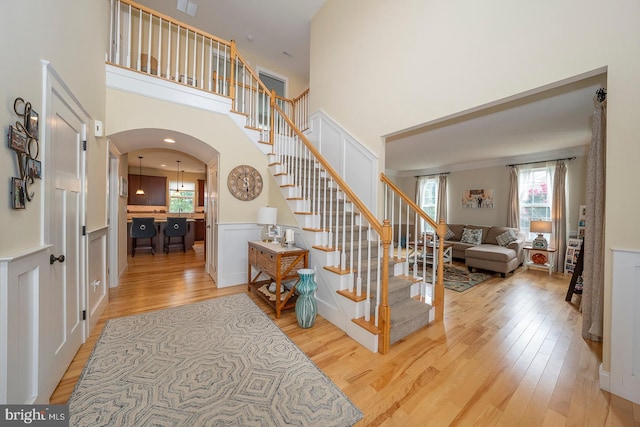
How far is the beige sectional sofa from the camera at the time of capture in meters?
4.74

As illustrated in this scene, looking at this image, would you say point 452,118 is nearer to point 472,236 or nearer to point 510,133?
point 510,133

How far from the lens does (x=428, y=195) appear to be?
8242 millimetres

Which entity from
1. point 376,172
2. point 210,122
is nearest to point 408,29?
point 376,172

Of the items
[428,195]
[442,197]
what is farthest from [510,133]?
[428,195]

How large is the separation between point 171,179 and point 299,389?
388 inches

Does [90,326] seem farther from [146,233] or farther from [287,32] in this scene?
[287,32]

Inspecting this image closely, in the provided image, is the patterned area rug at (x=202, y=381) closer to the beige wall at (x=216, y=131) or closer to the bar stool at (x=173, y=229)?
the beige wall at (x=216, y=131)

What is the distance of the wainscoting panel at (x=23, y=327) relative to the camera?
1.07 meters

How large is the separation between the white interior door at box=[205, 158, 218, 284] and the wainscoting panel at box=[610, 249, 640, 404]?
14.3 feet

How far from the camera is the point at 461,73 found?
2.39m

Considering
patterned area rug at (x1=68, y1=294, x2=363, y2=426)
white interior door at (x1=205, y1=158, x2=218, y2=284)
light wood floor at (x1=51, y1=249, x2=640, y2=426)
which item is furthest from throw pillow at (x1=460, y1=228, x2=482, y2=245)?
white interior door at (x1=205, y1=158, x2=218, y2=284)

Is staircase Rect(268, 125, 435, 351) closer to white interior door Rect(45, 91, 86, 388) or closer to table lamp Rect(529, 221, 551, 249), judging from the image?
white interior door Rect(45, 91, 86, 388)

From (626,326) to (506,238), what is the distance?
15.1ft

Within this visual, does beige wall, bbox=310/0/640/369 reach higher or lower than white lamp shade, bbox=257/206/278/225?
higher
